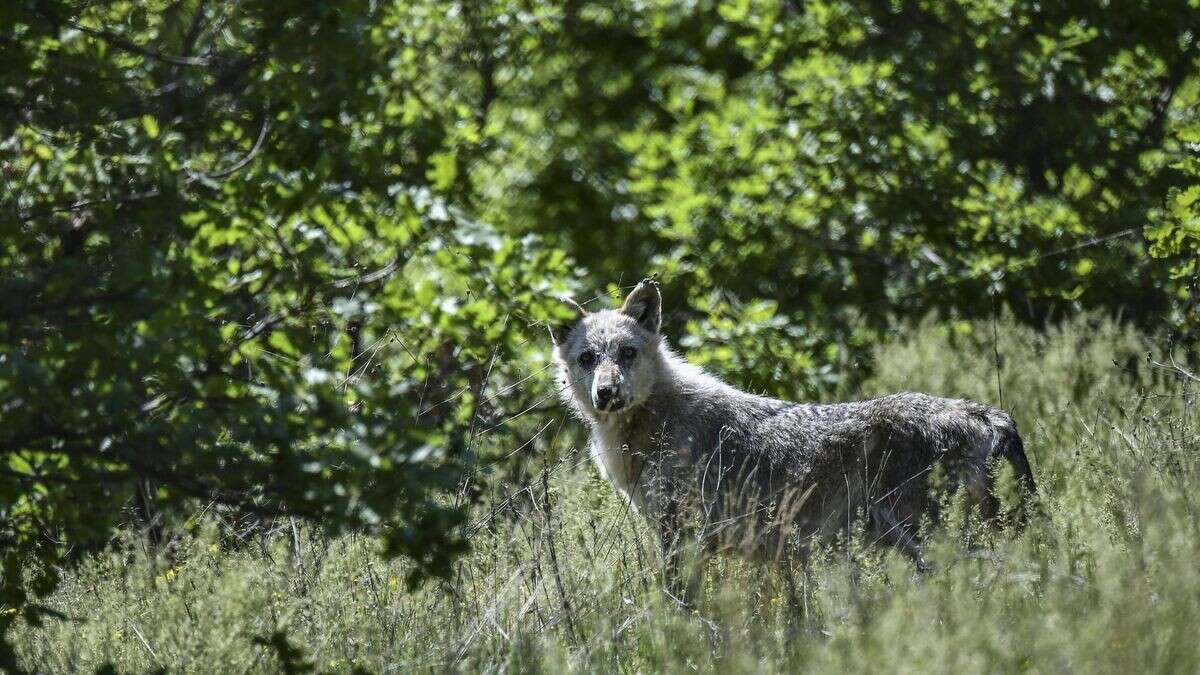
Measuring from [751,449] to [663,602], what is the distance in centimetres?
196

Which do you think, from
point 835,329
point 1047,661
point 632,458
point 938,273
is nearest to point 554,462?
point 632,458

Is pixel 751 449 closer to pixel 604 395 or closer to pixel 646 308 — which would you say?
pixel 604 395

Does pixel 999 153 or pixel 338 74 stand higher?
pixel 338 74

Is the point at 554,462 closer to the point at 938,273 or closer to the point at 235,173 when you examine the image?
the point at 235,173

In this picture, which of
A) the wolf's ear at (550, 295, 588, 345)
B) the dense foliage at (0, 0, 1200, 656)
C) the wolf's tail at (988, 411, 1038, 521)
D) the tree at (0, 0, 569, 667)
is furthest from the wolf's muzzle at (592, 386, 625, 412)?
the wolf's tail at (988, 411, 1038, 521)

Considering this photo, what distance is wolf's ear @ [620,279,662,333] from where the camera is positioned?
7543 mm

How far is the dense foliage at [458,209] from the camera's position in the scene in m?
3.92

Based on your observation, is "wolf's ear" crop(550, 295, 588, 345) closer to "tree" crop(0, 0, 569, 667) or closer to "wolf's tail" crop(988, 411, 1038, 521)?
"tree" crop(0, 0, 569, 667)

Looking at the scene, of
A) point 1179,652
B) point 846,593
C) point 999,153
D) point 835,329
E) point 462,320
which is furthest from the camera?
point 999,153

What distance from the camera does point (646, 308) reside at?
301 inches

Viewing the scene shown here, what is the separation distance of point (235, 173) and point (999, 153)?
776cm

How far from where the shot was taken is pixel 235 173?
461 centimetres

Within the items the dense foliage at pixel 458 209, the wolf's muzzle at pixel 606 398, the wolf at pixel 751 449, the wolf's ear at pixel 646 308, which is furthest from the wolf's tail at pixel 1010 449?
the wolf's ear at pixel 646 308

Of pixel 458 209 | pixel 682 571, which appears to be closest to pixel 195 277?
pixel 682 571
